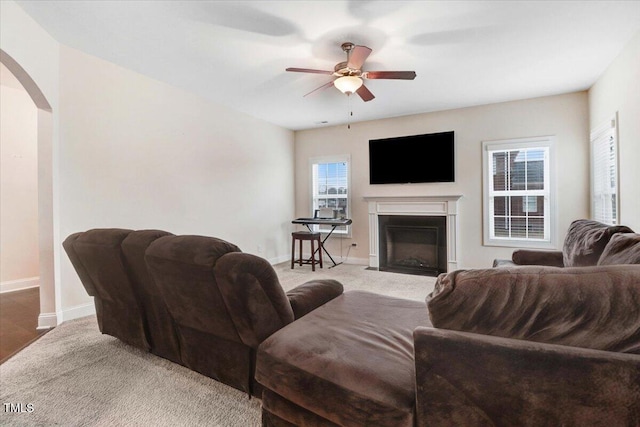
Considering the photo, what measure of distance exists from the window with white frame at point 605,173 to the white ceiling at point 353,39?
0.74 m

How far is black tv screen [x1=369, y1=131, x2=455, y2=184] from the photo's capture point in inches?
192

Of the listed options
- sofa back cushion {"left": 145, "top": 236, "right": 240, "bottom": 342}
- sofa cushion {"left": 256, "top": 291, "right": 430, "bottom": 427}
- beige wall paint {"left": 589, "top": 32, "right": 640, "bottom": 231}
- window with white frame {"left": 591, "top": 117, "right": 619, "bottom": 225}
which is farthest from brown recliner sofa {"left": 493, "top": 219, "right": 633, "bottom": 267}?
sofa back cushion {"left": 145, "top": 236, "right": 240, "bottom": 342}

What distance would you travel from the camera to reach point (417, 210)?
196 inches

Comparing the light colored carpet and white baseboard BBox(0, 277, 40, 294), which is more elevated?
white baseboard BBox(0, 277, 40, 294)

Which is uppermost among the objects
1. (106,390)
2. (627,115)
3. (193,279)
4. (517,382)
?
(627,115)

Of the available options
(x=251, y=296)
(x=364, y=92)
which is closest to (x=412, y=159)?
(x=364, y=92)

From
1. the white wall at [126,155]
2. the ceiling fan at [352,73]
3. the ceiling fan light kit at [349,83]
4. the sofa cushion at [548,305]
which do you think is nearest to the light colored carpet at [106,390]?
the white wall at [126,155]

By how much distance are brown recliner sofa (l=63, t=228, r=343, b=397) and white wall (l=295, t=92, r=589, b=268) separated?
11.7ft

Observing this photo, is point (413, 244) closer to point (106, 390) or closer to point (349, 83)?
point (349, 83)

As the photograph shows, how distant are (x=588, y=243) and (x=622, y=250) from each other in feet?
1.49

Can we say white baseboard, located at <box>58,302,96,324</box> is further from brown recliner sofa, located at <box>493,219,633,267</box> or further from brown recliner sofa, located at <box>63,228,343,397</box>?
brown recliner sofa, located at <box>493,219,633,267</box>

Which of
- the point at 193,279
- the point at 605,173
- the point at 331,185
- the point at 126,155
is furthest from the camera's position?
the point at 331,185

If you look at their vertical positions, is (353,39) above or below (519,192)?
above

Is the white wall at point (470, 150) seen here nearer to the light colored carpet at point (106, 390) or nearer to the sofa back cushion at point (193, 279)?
the light colored carpet at point (106, 390)
